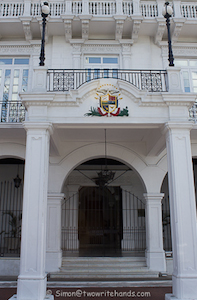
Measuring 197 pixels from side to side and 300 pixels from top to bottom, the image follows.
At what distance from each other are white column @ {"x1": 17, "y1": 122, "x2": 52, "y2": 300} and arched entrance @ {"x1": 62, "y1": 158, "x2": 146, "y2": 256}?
4.94 metres

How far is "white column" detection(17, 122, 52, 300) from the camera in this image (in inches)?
227

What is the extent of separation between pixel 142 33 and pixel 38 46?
13.8 ft

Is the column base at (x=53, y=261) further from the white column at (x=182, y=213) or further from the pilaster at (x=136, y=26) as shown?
the pilaster at (x=136, y=26)

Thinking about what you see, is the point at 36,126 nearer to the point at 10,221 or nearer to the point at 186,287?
the point at 186,287

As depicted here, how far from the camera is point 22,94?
22.2 feet

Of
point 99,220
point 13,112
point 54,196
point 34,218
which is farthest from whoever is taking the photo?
point 99,220

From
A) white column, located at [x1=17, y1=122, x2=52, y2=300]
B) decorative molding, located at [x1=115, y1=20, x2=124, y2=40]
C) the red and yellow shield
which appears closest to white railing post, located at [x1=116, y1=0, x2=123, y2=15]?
decorative molding, located at [x1=115, y1=20, x2=124, y2=40]

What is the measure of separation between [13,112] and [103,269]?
20.3 feet

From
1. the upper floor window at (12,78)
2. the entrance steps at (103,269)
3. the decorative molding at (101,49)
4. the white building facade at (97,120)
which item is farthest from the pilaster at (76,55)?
the entrance steps at (103,269)

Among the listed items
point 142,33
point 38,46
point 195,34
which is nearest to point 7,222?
point 38,46

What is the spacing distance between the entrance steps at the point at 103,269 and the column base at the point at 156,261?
0.70 feet

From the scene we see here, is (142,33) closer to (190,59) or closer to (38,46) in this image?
(190,59)

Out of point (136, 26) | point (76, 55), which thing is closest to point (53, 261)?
point (76, 55)

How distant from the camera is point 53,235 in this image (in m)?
9.23
